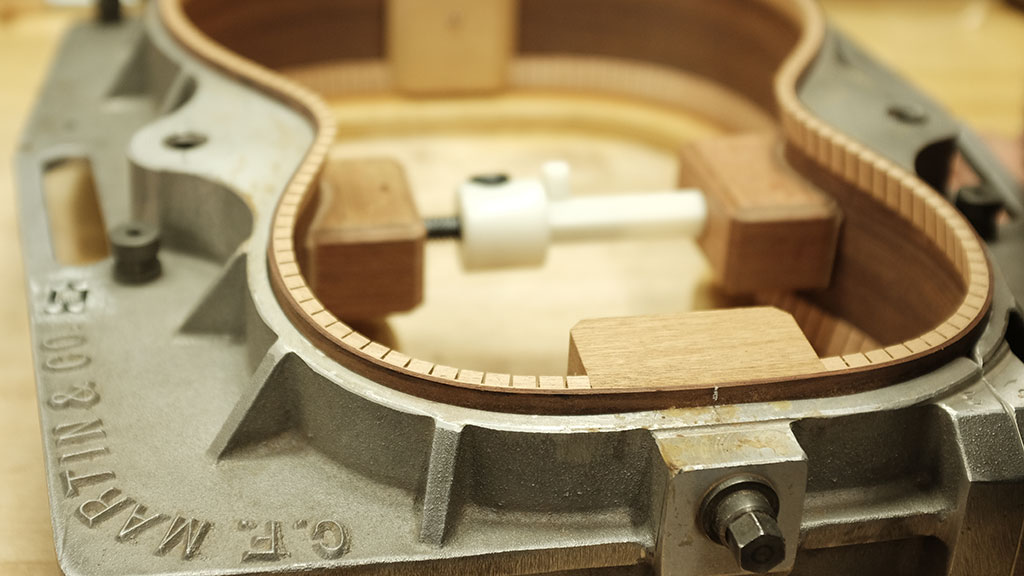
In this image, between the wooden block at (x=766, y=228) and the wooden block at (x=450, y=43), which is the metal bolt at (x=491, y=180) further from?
the wooden block at (x=450, y=43)

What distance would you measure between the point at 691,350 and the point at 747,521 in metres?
0.25

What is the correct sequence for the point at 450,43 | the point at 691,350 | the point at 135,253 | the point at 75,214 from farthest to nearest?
the point at 450,43
the point at 75,214
the point at 135,253
the point at 691,350

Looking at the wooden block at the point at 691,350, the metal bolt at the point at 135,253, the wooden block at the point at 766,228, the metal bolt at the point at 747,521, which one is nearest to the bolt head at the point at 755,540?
the metal bolt at the point at 747,521

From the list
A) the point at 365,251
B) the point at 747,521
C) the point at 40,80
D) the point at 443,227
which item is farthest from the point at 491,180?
the point at 40,80

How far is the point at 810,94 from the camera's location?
6.81 ft

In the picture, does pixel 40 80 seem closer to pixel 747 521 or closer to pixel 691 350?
pixel 691 350

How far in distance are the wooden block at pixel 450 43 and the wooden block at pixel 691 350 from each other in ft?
4.60

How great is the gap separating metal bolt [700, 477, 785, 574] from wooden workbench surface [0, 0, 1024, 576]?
2.63ft

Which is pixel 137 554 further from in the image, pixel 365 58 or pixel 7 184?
pixel 365 58

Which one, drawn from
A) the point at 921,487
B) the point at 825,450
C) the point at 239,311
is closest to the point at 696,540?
the point at 825,450

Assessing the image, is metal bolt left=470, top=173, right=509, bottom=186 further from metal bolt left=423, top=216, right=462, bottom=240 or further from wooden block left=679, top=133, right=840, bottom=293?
wooden block left=679, top=133, right=840, bottom=293

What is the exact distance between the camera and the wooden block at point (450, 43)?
264 cm

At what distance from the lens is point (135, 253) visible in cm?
172

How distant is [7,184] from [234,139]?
0.83 meters
